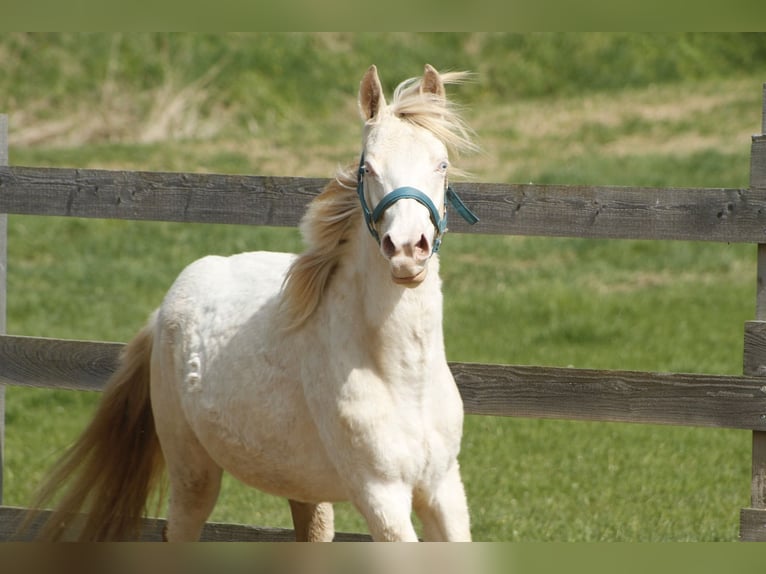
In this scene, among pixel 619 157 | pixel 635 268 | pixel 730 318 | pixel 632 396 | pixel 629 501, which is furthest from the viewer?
pixel 619 157

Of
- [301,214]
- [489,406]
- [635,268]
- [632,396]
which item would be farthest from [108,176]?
[635,268]

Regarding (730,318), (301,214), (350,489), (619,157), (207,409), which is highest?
(619,157)

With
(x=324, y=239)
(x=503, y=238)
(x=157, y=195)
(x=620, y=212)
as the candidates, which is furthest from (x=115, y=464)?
(x=503, y=238)

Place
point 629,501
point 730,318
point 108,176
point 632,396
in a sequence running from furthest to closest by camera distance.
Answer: point 730,318, point 629,501, point 108,176, point 632,396

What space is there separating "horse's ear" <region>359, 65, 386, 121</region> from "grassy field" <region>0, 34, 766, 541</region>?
287 millimetres

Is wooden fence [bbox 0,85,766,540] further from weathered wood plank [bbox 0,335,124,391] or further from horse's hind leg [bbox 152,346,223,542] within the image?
horse's hind leg [bbox 152,346,223,542]

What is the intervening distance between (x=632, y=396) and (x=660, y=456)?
9.34 ft

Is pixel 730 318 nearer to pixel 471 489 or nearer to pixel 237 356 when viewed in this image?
pixel 471 489

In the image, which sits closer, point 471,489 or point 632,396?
point 632,396

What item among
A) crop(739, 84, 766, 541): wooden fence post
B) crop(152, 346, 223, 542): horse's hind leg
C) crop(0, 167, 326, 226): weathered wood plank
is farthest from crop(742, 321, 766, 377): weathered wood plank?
crop(152, 346, 223, 542): horse's hind leg

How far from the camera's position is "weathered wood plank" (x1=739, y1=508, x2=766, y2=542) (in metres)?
4.14

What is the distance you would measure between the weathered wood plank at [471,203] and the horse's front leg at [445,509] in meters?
1.29

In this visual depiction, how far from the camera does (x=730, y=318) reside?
10297mm

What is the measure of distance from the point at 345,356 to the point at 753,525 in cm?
187
